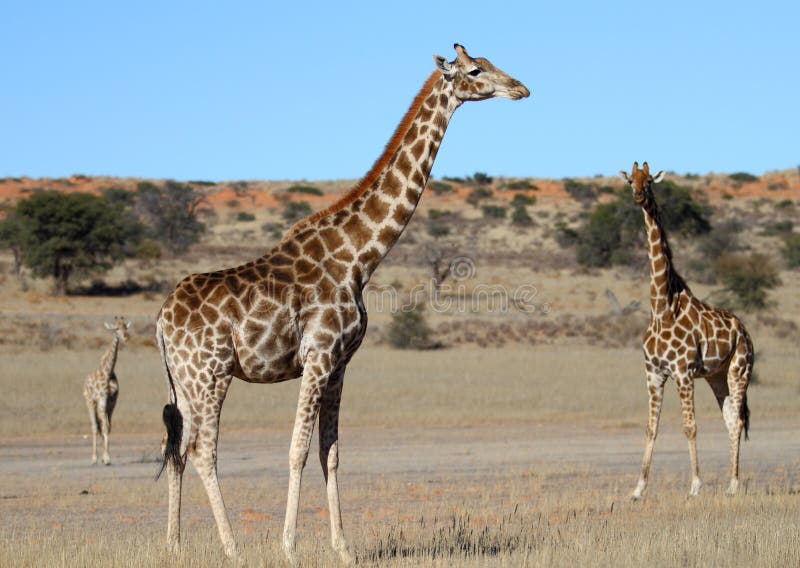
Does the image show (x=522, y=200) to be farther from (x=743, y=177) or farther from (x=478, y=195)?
(x=743, y=177)

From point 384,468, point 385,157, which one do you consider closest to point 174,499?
point 385,157

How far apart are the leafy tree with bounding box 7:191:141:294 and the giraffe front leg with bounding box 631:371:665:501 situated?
34076 mm

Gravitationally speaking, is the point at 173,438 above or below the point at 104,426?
above

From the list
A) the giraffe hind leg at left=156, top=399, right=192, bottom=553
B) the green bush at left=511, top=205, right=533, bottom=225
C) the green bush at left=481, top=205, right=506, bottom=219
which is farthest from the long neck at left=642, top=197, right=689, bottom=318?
the green bush at left=481, top=205, right=506, bottom=219

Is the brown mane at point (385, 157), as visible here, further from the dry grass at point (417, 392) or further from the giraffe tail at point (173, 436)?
the dry grass at point (417, 392)

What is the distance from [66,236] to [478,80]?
38356 mm

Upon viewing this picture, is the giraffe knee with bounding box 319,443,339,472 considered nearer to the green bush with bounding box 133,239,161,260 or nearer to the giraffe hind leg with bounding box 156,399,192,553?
the giraffe hind leg with bounding box 156,399,192,553

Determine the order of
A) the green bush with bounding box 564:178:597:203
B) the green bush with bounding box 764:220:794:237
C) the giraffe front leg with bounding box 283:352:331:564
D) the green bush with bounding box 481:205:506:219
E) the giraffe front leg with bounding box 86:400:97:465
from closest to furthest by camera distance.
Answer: the giraffe front leg with bounding box 283:352:331:564
the giraffe front leg with bounding box 86:400:97:465
the green bush with bounding box 764:220:794:237
the green bush with bounding box 481:205:506:219
the green bush with bounding box 564:178:597:203

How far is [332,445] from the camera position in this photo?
8.53 meters

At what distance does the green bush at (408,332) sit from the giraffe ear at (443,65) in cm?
2573

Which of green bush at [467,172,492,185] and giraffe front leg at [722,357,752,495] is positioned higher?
green bush at [467,172,492,185]

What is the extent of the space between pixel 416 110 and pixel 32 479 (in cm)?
797

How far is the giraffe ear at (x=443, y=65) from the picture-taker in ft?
28.1

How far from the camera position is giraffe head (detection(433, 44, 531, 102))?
8633mm
